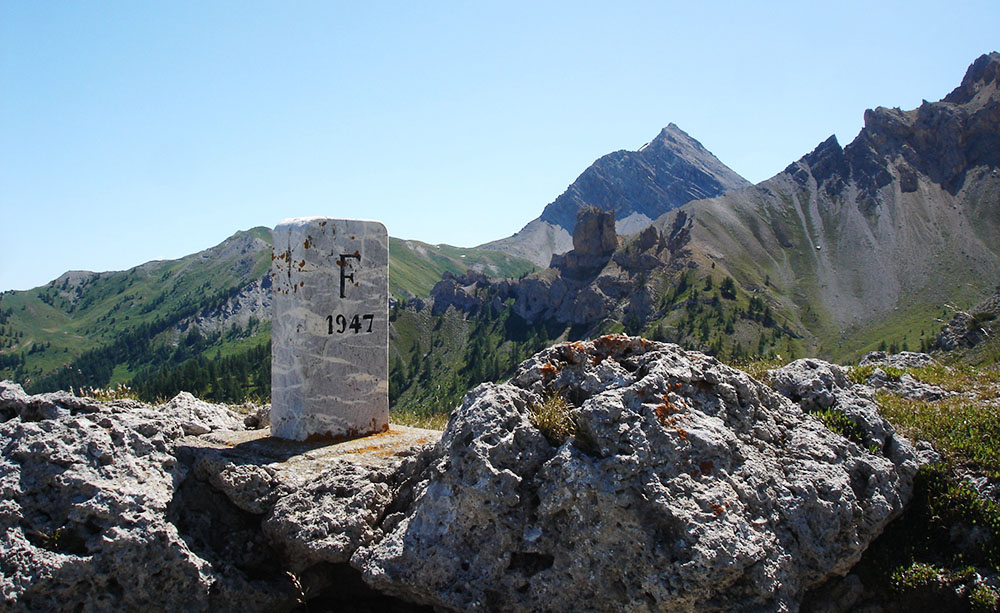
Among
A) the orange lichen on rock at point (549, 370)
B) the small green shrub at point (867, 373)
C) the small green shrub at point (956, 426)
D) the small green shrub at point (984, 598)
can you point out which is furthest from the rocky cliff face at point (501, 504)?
the small green shrub at point (867, 373)

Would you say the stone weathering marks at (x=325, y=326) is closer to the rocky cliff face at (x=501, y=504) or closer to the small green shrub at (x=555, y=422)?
the rocky cliff face at (x=501, y=504)

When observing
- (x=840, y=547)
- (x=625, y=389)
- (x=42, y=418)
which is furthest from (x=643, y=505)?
(x=42, y=418)

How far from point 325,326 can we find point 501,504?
4.67 meters

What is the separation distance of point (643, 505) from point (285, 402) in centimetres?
627

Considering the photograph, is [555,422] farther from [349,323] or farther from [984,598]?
[984,598]

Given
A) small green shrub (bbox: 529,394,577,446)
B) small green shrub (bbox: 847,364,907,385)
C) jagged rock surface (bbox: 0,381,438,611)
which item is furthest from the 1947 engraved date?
small green shrub (bbox: 847,364,907,385)

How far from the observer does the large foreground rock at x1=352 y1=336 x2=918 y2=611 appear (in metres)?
6.65

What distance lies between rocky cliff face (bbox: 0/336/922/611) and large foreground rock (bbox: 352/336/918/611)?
2 cm

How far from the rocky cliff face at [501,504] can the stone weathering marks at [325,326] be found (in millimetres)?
1678

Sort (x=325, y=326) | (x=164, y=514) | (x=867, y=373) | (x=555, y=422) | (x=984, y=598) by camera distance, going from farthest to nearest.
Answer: (x=867, y=373) → (x=325, y=326) → (x=555, y=422) → (x=164, y=514) → (x=984, y=598)

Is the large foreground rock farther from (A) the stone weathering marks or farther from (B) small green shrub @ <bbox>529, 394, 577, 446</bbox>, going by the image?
(A) the stone weathering marks

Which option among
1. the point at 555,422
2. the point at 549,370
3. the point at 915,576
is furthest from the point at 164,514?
the point at 915,576

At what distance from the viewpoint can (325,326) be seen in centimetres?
1060

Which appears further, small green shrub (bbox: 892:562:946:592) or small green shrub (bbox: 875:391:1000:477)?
small green shrub (bbox: 875:391:1000:477)
